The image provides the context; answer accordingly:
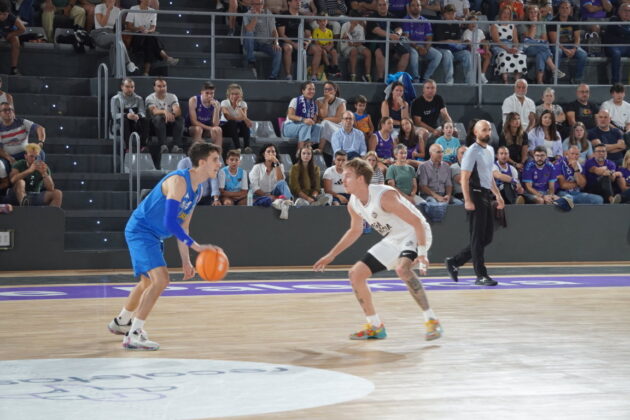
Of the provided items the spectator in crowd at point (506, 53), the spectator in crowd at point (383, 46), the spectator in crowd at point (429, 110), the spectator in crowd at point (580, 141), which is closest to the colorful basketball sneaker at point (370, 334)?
the spectator in crowd at point (429, 110)

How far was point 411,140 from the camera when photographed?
55.5 ft

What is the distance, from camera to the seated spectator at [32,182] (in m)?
14.4

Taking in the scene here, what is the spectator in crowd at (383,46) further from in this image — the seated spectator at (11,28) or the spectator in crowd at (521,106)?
the seated spectator at (11,28)

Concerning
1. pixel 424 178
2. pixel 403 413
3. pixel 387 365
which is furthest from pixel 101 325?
pixel 424 178

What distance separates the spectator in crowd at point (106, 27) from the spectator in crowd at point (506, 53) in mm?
7012

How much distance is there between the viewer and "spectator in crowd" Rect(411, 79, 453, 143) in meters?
17.6

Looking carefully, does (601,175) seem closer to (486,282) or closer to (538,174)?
(538,174)

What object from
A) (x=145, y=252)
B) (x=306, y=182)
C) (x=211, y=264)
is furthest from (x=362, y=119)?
(x=211, y=264)

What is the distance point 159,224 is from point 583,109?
483 inches

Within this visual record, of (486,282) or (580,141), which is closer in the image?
(486,282)

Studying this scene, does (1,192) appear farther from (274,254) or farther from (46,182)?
(274,254)

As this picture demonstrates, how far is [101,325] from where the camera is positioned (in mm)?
9367

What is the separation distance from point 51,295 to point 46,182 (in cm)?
340

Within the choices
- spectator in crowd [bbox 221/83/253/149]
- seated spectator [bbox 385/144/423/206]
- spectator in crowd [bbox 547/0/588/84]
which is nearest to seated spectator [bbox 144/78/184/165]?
spectator in crowd [bbox 221/83/253/149]
